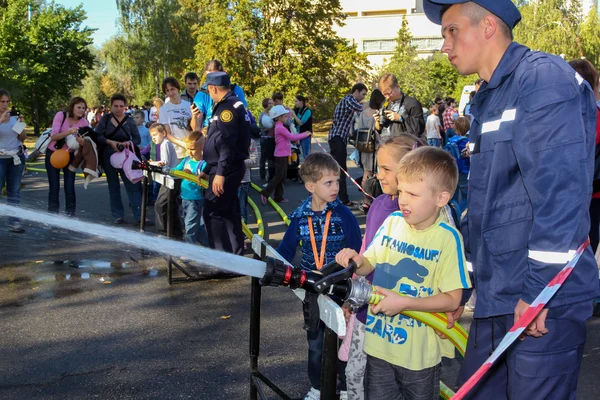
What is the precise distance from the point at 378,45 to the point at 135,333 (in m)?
75.1

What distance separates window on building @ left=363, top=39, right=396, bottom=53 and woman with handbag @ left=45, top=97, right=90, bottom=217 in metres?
69.8

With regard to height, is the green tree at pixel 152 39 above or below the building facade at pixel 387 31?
below

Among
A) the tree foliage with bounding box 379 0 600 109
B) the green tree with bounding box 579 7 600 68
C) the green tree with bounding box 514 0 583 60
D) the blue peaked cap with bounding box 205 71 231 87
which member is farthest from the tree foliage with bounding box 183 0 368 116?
the blue peaked cap with bounding box 205 71 231 87

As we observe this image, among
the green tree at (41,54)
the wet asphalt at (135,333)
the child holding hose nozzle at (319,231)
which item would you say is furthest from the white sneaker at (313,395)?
the green tree at (41,54)

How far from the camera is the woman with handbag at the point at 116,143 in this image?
1005cm

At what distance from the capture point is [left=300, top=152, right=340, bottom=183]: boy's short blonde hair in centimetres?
395

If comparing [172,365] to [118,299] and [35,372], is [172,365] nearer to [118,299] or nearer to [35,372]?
[35,372]

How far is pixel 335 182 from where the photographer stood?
154 inches

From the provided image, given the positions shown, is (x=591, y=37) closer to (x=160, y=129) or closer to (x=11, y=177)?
(x=160, y=129)

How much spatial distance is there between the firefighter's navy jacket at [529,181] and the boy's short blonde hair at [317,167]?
1.48m

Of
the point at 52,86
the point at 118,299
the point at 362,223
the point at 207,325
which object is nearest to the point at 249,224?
the point at 362,223

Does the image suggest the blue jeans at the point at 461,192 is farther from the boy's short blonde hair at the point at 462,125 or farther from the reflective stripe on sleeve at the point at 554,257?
the reflective stripe on sleeve at the point at 554,257

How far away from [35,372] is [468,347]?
3.33 meters

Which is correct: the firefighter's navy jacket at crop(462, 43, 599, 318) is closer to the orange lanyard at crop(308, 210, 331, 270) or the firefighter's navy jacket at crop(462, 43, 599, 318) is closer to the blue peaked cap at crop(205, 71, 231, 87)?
the orange lanyard at crop(308, 210, 331, 270)
